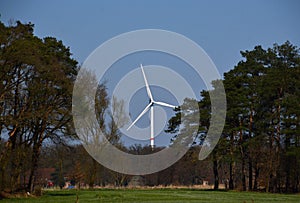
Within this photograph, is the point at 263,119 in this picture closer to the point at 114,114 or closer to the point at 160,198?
the point at 114,114

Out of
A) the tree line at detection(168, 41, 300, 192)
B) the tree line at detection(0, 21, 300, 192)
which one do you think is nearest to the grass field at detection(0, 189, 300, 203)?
the tree line at detection(0, 21, 300, 192)

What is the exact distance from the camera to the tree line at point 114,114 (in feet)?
107

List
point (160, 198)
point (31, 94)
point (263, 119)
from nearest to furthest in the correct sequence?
1. point (160, 198)
2. point (31, 94)
3. point (263, 119)

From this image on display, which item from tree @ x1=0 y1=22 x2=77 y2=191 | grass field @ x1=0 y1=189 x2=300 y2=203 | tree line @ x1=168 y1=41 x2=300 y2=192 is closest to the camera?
grass field @ x1=0 y1=189 x2=300 y2=203

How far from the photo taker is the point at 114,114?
54.8 metres

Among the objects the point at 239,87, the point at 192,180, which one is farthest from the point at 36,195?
the point at 192,180

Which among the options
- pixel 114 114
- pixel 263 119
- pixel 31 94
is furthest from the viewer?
pixel 114 114

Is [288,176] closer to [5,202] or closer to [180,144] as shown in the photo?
[180,144]

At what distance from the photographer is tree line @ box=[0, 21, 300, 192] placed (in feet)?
107

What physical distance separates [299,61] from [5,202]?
108 feet

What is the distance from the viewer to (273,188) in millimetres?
48719

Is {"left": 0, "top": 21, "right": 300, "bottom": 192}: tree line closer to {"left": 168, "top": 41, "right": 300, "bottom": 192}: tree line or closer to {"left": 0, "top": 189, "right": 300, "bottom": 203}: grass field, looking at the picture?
{"left": 168, "top": 41, "right": 300, "bottom": 192}: tree line

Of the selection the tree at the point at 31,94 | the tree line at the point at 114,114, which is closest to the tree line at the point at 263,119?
the tree line at the point at 114,114

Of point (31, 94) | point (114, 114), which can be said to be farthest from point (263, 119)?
point (31, 94)
